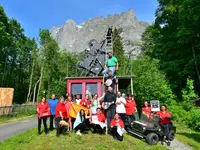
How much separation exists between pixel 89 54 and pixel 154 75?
745 cm

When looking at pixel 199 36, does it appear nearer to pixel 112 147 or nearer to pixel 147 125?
pixel 147 125

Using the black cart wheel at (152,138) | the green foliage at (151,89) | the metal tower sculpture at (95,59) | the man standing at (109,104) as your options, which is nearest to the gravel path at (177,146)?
the black cart wheel at (152,138)

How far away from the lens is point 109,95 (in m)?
8.73

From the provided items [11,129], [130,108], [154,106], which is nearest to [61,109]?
[130,108]

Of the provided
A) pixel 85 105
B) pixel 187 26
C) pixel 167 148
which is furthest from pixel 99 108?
pixel 187 26

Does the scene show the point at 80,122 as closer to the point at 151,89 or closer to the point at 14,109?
the point at 151,89

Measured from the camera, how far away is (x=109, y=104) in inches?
345

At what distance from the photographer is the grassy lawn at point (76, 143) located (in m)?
7.55

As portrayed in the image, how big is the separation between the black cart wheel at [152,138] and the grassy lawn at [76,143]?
0.55 ft

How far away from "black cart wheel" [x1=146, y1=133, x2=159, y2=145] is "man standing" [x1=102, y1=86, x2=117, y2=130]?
157 cm

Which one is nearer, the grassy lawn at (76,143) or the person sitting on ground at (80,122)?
the grassy lawn at (76,143)

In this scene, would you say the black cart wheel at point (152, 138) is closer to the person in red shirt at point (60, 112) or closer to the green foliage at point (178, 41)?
the person in red shirt at point (60, 112)

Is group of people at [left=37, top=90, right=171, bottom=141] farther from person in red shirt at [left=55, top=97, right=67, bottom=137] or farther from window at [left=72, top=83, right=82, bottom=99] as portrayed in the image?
window at [left=72, top=83, right=82, bottom=99]

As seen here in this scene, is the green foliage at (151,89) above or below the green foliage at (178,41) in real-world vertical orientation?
below
